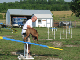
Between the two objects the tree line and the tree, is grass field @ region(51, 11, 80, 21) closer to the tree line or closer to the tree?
the tree line

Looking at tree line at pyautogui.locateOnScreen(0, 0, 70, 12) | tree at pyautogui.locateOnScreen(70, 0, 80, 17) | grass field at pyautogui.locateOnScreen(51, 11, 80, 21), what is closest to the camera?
tree at pyautogui.locateOnScreen(70, 0, 80, 17)

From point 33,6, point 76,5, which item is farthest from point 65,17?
point 76,5

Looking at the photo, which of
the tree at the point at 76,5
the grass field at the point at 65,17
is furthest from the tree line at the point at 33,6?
the tree at the point at 76,5

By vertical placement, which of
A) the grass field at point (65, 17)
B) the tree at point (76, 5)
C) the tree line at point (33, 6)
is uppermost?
the tree line at point (33, 6)

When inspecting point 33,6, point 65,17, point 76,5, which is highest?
point 33,6

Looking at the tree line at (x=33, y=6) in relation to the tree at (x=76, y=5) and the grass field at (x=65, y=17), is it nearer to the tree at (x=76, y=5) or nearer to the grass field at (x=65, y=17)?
the grass field at (x=65, y=17)

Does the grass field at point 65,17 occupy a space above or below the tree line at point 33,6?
below

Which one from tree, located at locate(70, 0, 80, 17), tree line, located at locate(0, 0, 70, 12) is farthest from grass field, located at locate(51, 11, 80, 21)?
tree, located at locate(70, 0, 80, 17)

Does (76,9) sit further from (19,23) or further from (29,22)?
(29,22)

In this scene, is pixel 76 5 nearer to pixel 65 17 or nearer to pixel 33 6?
pixel 65 17

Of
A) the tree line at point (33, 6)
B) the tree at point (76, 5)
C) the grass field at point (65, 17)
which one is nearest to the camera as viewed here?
the tree at point (76, 5)

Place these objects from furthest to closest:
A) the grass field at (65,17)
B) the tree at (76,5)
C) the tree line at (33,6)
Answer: the grass field at (65,17) < the tree line at (33,6) < the tree at (76,5)

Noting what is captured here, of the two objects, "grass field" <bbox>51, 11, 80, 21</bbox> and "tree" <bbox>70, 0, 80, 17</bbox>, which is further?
"grass field" <bbox>51, 11, 80, 21</bbox>

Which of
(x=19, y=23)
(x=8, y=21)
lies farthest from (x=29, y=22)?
(x=8, y=21)
